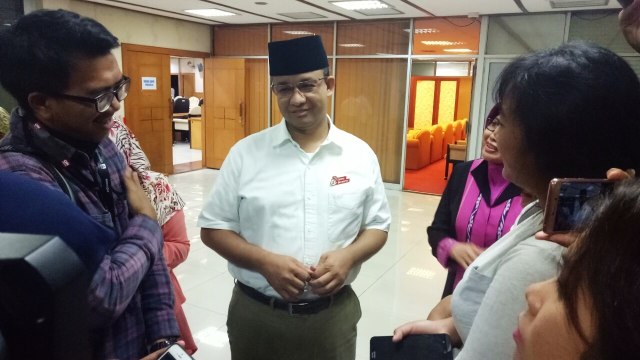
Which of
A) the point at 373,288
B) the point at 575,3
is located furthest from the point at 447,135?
the point at 373,288

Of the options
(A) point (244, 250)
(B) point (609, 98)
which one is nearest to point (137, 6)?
(A) point (244, 250)

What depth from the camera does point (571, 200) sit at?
2.06 ft

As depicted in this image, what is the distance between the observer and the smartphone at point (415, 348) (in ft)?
3.35

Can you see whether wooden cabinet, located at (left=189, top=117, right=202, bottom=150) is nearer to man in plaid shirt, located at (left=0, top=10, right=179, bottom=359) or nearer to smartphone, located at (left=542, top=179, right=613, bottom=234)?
man in plaid shirt, located at (left=0, top=10, right=179, bottom=359)

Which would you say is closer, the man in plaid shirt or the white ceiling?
the man in plaid shirt

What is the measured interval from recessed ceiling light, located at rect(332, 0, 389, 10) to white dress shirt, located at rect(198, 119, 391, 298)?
183 inches

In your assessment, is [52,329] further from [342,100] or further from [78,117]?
[342,100]

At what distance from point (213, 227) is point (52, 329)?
50.3 inches

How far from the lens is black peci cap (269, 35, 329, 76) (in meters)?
1.67

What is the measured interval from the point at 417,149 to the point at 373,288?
560 centimetres

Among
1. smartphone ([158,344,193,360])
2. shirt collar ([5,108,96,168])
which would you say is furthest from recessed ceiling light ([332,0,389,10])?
smartphone ([158,344,193,360])

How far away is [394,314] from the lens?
10.5 feet

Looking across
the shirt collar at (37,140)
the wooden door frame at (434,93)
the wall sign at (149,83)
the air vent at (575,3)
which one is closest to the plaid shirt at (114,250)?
the shirt collar at (37,140)

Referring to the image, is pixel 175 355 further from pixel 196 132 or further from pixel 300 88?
pixel 196 132
